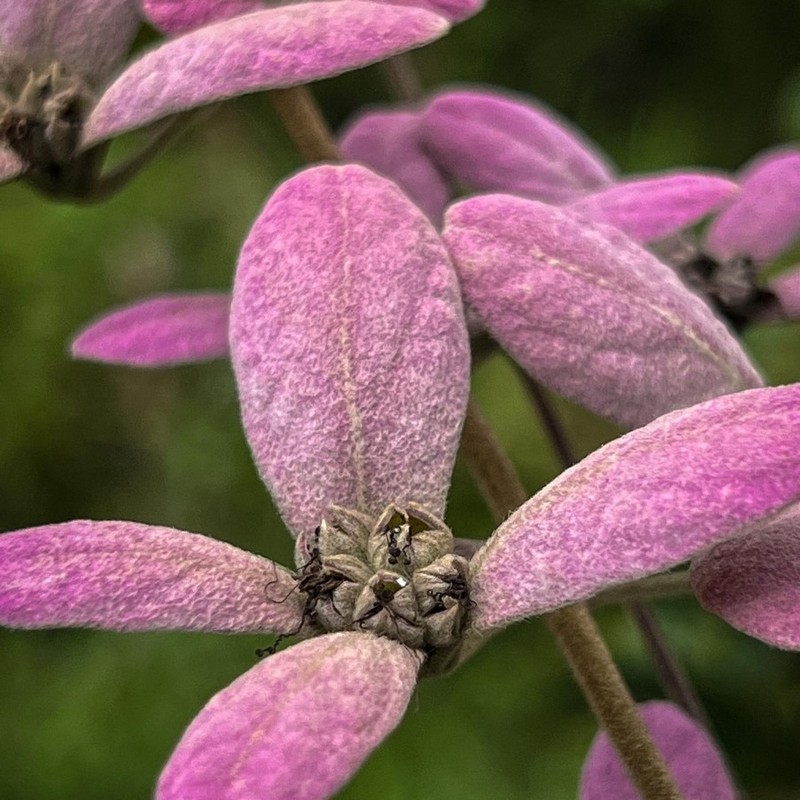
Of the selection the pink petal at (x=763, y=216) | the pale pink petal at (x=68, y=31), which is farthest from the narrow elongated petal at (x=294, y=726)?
the pink petal at (x=763, y=216)

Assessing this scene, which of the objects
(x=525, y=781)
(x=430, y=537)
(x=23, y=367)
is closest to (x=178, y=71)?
(x=430, y=537)

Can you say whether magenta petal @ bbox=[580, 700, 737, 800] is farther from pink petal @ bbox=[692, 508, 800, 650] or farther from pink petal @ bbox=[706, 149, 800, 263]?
pink petal @ bbox=[706, 149, 800, 263]

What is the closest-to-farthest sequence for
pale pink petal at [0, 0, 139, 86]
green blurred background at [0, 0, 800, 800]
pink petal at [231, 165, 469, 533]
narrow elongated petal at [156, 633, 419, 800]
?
narrow elongated petal at [156, 633, 419, 800]
pink petal at [231, 165, 469, 533]
pale pink petal at [0, 0, 139, 86]
green blurred background at [0, 0, 800, 800]

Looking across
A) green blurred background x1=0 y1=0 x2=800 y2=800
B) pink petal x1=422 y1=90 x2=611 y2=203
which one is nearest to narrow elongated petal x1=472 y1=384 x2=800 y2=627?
pink petal x1=422 y1=90 x2=611 y2=203

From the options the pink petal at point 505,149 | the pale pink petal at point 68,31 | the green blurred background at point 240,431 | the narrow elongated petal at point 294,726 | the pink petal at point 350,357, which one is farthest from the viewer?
the green blurred background at point 240,431

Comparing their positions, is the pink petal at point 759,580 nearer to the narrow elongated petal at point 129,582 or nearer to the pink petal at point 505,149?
the narrow elongated petal at point 129,582

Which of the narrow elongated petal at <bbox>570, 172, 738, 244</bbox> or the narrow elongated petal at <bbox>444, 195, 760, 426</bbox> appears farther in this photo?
the narrow elongated petal at <bbox>570, 172, 738, 244</bbox>

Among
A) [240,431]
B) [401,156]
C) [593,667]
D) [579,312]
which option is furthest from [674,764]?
[240,431]
